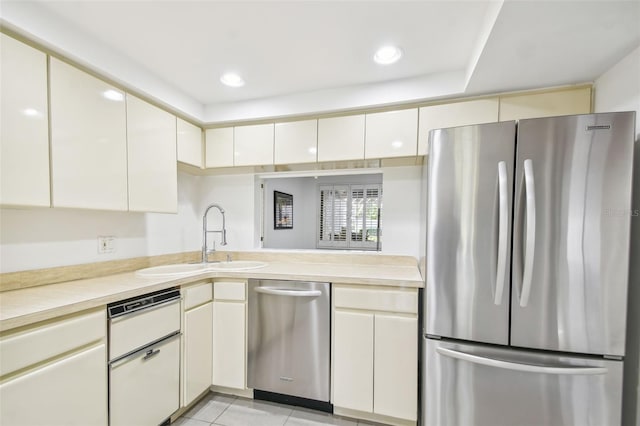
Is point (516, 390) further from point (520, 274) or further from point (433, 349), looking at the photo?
point (520, 274)

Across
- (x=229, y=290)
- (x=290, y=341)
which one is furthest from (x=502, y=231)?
(x=229, y=290)

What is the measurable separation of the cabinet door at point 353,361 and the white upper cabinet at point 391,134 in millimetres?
1138

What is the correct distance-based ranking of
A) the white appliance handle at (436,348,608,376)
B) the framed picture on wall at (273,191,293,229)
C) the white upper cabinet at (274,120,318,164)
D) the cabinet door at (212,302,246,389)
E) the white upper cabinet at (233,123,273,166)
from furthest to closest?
the framed picture on wall at (273,191,293,229), the white upper cabinet at (233,123,273,166), the white upper cabinet at (274,120,318,164), the cabinet door at (212,302,246,389), the white appliance handle at (436,348,608,376)

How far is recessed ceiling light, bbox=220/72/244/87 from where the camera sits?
1888 millimetres

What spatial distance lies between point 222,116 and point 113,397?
199 centimetres

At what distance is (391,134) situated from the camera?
1.99m

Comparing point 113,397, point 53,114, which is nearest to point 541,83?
point 53,114

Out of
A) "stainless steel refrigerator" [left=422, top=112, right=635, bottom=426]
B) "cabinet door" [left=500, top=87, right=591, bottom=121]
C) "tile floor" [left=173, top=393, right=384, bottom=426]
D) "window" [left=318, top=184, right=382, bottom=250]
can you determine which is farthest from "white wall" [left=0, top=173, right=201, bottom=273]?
"window" [left=318, top=184, right=382, bottom=250]

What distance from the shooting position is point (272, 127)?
2266 millimetres

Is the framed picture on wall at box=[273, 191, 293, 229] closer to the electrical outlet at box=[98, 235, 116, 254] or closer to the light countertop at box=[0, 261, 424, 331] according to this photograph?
the light countertop at box=[0, 261, 424, 331]

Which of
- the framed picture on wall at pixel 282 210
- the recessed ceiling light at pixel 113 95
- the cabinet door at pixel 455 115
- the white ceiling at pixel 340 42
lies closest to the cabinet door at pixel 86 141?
the recessed ceiling light at pixel 113 95

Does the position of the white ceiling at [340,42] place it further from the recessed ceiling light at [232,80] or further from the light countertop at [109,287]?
the light countertop at [109,287]

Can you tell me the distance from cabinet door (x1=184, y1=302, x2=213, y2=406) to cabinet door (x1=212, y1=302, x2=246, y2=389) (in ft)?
0.15

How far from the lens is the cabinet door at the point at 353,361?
1.73 m
